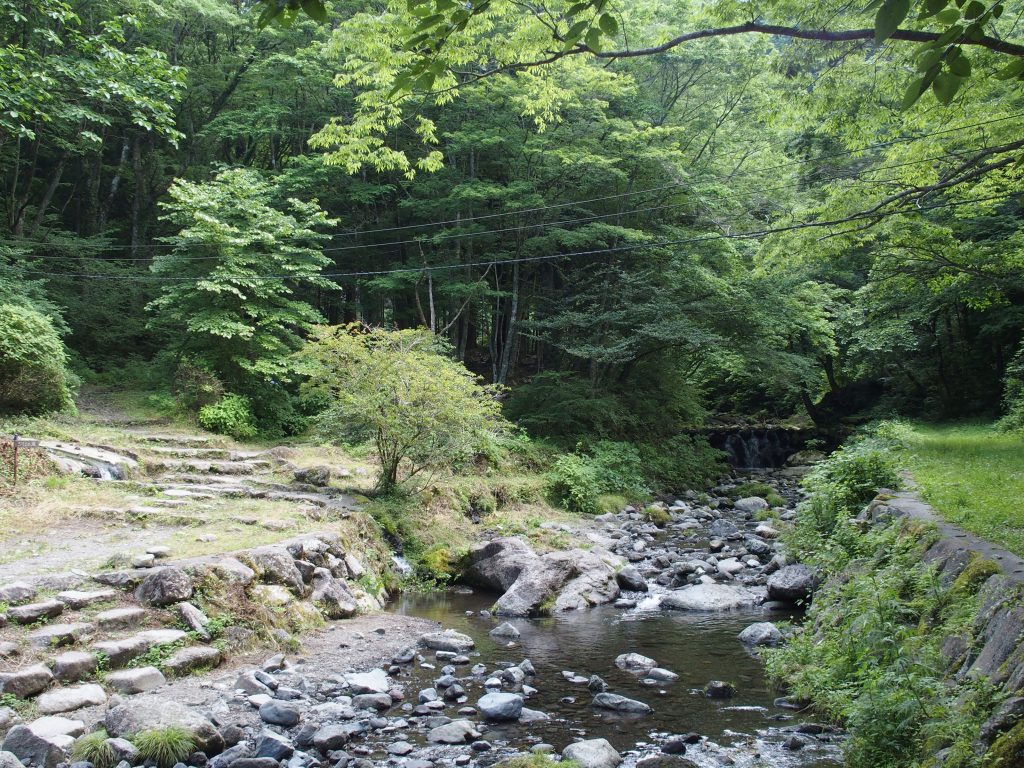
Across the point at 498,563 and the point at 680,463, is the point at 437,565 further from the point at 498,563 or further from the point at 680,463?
the point at 680,463

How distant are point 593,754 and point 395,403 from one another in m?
7.50

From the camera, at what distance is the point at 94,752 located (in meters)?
4.53

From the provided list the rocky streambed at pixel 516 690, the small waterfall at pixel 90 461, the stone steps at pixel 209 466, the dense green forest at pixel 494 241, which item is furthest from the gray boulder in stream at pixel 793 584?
the small waterfall at pixel 90 461

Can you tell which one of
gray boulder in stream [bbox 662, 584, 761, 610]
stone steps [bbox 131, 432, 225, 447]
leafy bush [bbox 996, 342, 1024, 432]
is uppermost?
leafy bush [bbox 996, 342, 1024, 432]

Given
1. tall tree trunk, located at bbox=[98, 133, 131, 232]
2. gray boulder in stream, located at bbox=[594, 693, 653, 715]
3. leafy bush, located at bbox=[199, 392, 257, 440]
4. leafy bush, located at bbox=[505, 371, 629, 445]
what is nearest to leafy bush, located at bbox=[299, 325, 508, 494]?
leafy bush, located at bbox=[199, 392, 257, 440]

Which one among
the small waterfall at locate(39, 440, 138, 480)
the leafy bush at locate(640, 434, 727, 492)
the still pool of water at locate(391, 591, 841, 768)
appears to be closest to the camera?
the still pool of water at locate(391, 591, 841, 768)

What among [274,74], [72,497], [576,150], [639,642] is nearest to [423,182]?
[576,150]

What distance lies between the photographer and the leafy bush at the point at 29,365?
11.3m

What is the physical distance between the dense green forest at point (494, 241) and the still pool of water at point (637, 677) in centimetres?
621

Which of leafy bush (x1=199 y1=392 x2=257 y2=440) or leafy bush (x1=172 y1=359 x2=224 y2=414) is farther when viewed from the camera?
leafy bush (x1=172 y1=359 x2=224 y2=414)

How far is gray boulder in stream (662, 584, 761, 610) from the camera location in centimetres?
938

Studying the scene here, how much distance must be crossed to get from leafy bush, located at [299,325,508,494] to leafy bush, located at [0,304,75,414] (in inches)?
167

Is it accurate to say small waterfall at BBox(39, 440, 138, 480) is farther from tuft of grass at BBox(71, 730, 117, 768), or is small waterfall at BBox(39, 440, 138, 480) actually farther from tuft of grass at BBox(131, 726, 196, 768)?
tuft of grass at BBox(131, 726, 196, 768)

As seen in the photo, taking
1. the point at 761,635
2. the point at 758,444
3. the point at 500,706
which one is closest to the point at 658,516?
the point at 761,635
